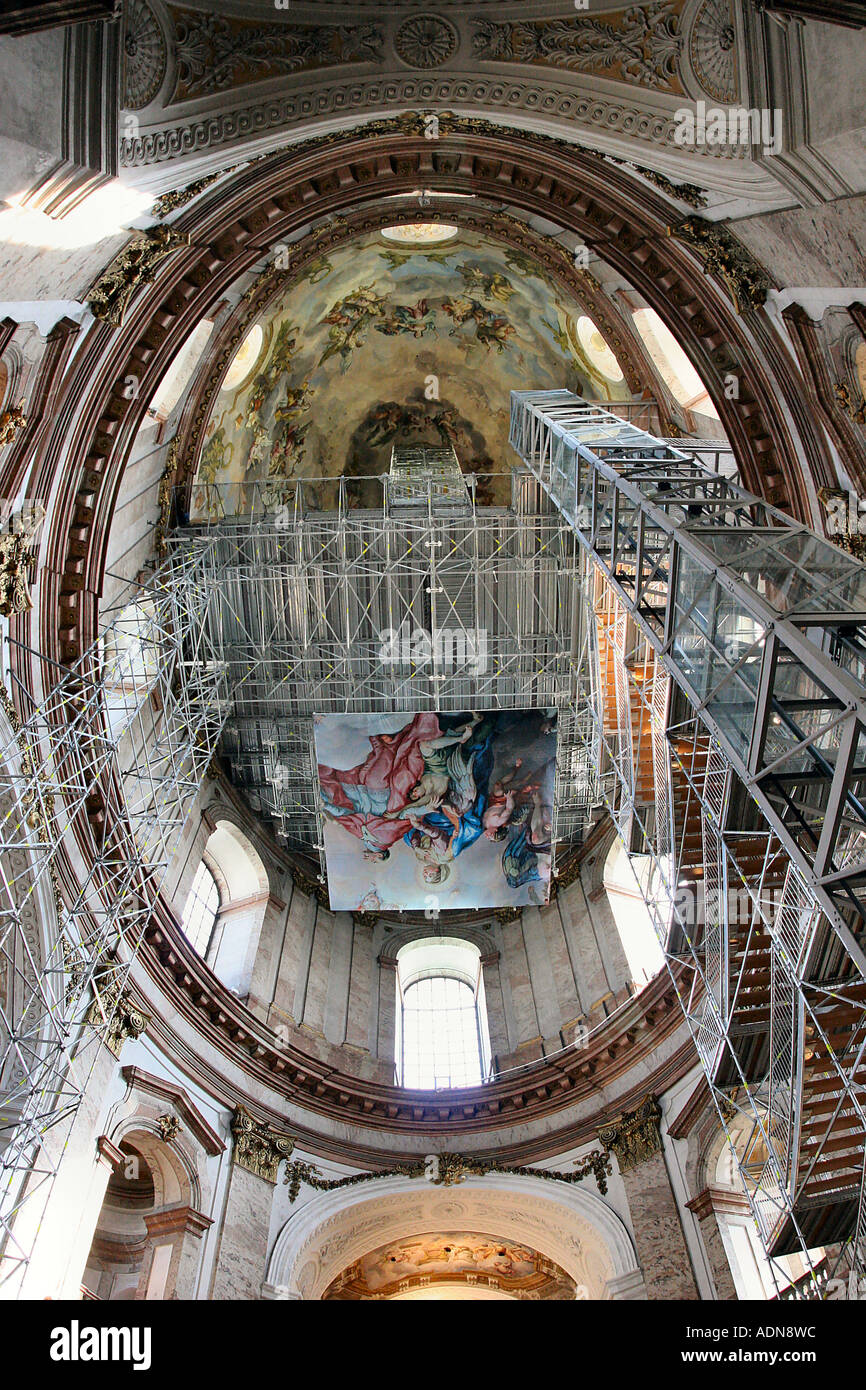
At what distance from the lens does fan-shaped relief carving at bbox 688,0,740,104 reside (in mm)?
7891

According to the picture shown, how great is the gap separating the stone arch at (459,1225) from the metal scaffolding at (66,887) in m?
4.23

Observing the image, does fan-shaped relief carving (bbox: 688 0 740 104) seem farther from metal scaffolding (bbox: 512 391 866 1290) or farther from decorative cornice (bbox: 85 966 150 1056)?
decorative cornice (bbox: 85 966 150 1056)

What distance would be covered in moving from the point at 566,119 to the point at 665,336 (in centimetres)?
602

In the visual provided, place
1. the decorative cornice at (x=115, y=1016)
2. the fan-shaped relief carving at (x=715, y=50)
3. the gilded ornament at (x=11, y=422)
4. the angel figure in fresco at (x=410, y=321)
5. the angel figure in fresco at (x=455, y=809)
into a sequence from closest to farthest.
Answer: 1. the fan-shaped relief carving at (x=715, y=50)
2. the gilded ornament at (x=11, y=422)
3. the decorative cornice at (x=115, y=1016)
4. the angel figure in fresco at (x=455, y=809)
5. the angel figure in fresco at (x=410, y=321)

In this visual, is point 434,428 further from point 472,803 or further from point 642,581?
point 642,581

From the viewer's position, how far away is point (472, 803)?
18797 mm

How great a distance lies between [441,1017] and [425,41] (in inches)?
644

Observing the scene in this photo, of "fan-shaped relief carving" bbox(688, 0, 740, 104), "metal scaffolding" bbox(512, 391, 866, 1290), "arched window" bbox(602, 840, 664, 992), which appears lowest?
"metal scaffolding" bbox(512, 391, 866, 1290)

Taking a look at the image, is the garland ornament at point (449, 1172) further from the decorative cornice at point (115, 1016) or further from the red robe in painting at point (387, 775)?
the red robe in painting at point (387, 775)

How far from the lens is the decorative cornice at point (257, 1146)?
1416cm

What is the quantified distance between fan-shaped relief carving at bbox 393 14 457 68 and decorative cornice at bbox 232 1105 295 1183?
1372 cm

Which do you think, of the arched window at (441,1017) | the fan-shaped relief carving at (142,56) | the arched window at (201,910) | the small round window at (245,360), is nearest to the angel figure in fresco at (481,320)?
the small round window at (245,360)

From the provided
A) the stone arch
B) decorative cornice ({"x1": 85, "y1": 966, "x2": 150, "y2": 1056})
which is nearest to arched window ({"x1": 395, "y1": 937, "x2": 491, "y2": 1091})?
the stone arch
